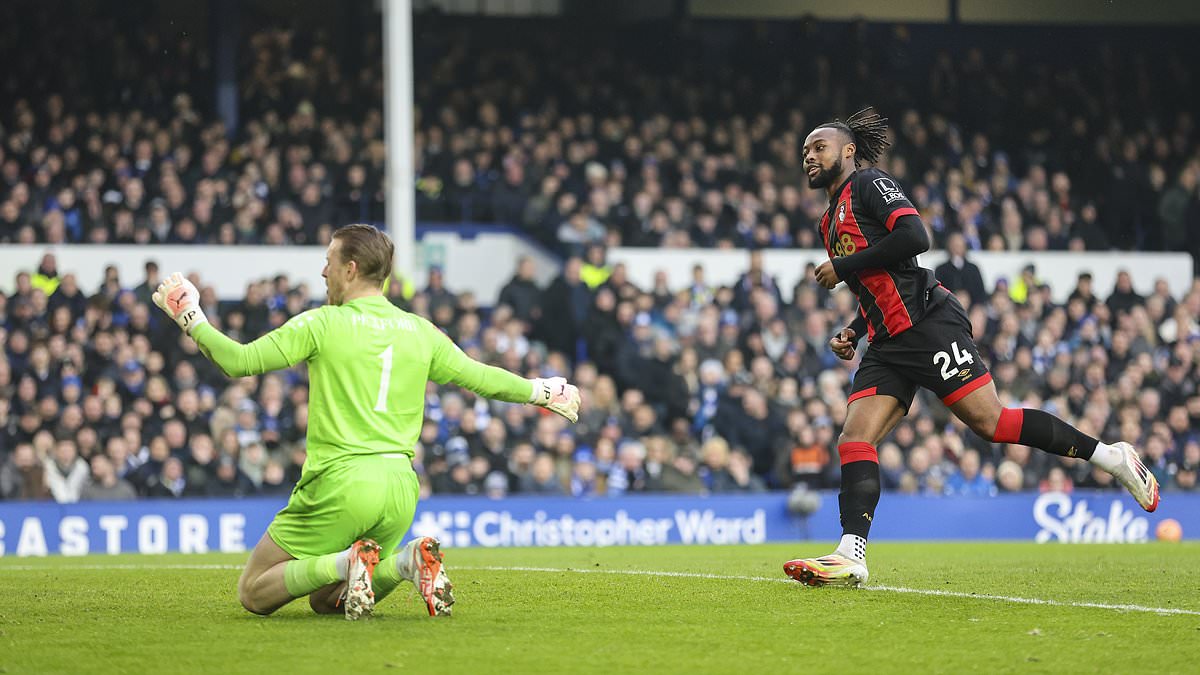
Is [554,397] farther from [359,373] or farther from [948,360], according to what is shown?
[948,360]

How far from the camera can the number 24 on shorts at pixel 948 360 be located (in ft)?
25.8

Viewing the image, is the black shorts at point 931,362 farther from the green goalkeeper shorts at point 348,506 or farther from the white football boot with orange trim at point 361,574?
the white football boot with orange trim at point 361,574

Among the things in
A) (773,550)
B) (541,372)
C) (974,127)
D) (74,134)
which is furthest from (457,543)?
(974,127)

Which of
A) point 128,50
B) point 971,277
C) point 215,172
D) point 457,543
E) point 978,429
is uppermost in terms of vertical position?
point 128,50

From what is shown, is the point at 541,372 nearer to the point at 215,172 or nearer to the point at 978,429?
the point at 215,172

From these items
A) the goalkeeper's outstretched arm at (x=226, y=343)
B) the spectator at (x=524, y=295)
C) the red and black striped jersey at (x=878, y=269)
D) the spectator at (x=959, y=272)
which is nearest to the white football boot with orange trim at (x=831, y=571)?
the red and black striped jersey at (x=878, y=269)

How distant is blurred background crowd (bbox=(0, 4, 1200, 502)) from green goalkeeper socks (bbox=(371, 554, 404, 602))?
10.4 metres

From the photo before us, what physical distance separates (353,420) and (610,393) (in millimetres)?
12181

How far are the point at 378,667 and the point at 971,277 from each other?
614 inches

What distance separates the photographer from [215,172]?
21.1 meters

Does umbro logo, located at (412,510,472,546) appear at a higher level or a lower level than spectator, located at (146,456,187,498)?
lower

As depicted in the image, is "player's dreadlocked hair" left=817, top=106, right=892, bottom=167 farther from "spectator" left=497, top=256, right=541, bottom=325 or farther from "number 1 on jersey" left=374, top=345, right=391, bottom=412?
"spectator" left=497, top=256, right=541, bottom=325

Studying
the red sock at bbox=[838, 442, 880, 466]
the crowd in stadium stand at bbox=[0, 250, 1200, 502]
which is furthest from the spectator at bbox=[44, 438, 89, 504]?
the red sock at bbox=[838, 442, 880, 466]

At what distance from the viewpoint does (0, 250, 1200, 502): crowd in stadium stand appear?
654 inches
